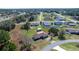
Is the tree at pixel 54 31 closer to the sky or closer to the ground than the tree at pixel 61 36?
closer to the sky

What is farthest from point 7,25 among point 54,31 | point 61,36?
point 61,36

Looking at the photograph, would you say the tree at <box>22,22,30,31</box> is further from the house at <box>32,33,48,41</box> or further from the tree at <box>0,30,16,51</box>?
the tree at <box>0,30,16,51</box>

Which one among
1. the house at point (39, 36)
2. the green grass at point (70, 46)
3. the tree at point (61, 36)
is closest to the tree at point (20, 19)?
the house at point (39, 36)

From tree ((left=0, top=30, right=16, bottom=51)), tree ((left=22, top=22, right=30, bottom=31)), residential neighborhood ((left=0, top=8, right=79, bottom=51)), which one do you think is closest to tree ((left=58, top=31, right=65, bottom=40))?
residential neighborhood ((left=0, top=8, right=79, bottom=51))

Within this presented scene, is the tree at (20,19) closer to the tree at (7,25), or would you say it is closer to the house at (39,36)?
the tree at (7,25)

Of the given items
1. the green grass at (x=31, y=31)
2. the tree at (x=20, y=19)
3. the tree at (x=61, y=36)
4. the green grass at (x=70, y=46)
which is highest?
the tree at (x=20, y=19)

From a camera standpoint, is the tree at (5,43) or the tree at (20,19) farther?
the tree at (20,19)
